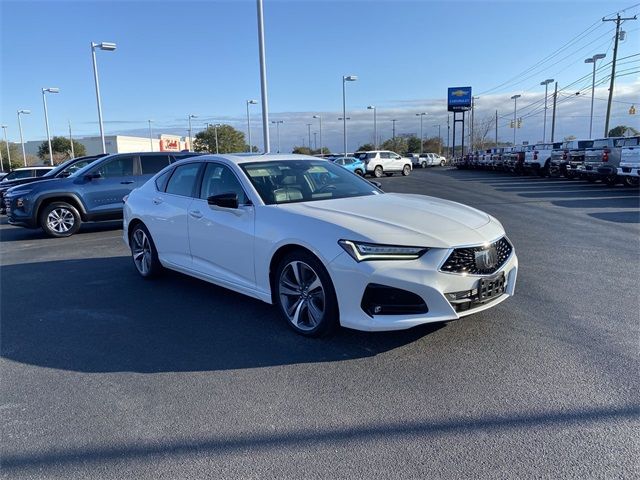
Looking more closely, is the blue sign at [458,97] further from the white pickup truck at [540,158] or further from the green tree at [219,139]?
the white pickup truck at [540,158]

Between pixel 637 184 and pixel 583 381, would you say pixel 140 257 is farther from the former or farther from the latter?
pixel 637 184

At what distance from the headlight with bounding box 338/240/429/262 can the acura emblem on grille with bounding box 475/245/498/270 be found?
0.49 meters

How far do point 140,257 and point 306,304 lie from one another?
11.3ft

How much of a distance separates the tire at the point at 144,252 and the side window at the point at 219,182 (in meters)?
1.38

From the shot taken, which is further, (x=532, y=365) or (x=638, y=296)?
(x=638, y=296)

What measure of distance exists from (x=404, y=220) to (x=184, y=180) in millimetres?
3012

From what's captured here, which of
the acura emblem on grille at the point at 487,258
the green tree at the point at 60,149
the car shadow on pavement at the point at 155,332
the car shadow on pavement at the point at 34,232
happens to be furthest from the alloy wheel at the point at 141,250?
the green tree at the point at 60,149

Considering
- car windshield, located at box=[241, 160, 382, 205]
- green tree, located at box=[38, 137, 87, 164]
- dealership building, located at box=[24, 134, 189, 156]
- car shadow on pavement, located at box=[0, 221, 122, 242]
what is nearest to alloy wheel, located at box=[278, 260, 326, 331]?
car windshield, located at box=[241, 160, 382, 205]

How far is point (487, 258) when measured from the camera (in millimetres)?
3971

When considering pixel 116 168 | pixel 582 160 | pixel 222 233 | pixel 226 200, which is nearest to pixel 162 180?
pixel 222 233

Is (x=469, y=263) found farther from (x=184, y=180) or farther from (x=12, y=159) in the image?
(x=12, y=159)

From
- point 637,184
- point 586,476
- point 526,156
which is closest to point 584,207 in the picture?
point 637,184

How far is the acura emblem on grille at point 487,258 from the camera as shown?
390 centimetres

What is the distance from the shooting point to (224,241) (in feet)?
16.2
